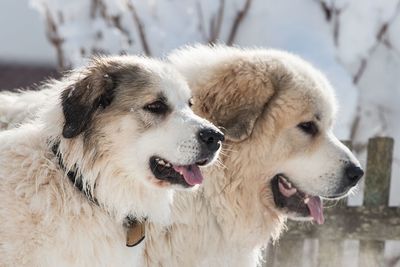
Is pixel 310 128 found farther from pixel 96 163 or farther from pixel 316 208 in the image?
pixel 96 163

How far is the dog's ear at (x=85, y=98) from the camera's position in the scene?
4.71 metres

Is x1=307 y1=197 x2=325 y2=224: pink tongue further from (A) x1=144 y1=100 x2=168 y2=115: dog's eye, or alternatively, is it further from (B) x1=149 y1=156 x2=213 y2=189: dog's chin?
(A) x1=144 y1=100 x2=168 y2=115: dog's eye

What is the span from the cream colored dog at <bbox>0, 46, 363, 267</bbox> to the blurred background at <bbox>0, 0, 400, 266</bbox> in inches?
120

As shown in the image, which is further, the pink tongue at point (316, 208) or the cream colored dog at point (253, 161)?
the pink tongue at point (316, 208)

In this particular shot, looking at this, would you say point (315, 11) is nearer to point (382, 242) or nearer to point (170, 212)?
point (382, 242)

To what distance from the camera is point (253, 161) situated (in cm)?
547

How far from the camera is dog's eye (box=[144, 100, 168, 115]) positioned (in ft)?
15.9

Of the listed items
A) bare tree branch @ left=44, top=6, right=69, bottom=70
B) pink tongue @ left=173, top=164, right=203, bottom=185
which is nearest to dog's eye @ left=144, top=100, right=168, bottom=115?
pink tongue @ left=173, top=164, right=203, bottom=185

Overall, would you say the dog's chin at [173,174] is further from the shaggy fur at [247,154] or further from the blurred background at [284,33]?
the blurred background at [284,33]

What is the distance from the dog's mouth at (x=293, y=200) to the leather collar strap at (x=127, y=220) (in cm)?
92

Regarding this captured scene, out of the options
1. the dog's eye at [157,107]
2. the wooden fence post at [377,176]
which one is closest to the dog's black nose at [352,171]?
the dog's eye at [157,107]

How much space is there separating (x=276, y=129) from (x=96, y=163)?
1199 mm

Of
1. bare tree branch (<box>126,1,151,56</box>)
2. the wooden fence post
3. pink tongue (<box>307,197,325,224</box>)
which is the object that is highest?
pink tongue (<box>307,197,325,224</box>)

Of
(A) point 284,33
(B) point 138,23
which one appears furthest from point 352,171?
(B) point 138,23
